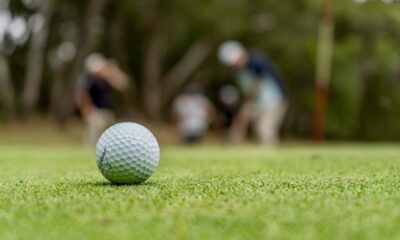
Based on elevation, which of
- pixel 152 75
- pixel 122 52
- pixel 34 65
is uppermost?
pixel 122 52

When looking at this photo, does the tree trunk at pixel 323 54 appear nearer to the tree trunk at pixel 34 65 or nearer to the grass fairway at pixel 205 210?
the tree trunk at pixel 34 65

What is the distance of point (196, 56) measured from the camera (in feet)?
95.9

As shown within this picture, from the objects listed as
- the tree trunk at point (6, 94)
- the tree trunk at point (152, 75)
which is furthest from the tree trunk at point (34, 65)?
the tree trunk at point (152, 75)

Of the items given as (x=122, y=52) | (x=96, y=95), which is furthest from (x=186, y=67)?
(x=96, y=95)

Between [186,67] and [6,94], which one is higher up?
[186,67]

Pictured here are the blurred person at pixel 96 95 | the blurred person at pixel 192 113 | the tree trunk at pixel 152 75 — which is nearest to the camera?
the blurred person at pixel 96 95

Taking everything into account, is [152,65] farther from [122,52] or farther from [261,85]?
[261,85]

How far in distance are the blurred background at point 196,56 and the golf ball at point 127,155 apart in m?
19.7

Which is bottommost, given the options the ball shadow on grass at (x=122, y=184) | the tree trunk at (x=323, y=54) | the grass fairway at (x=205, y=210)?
the ball shadow on grass at (x=122, y=184)

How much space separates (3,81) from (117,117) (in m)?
7.13

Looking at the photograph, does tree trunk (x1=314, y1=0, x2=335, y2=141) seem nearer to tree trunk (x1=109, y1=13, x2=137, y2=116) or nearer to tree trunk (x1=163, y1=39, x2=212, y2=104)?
tree trunk (x1=163, y1=39, x2=212, y2=104)

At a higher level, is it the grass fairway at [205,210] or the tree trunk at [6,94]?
the grass fairway at [205,210]

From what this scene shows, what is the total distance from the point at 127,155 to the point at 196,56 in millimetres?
24954

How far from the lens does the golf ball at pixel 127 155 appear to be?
442 centimetres
